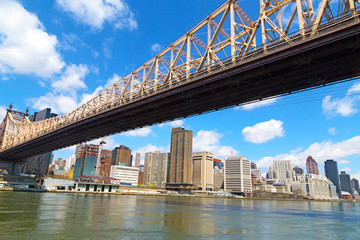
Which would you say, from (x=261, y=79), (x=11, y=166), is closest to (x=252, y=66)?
(x=261, y=79)

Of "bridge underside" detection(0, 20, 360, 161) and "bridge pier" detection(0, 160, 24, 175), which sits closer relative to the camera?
"bridge underside" detection(0, 20, 360, 161)

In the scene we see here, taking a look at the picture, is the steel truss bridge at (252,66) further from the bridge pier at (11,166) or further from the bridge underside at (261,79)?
the bridge pier at (11,166)

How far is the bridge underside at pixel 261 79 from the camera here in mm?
19375

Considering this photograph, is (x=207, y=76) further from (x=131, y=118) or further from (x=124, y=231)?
(x=131, y=118)

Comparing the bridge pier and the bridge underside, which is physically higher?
the bridge underside

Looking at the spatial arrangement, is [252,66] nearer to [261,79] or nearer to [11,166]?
[261,79]

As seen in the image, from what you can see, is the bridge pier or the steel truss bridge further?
the bridge pier

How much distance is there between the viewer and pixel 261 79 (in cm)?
2483

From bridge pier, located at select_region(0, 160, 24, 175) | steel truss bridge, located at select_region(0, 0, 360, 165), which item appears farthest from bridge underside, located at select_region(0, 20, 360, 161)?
bridge pier, located at select_region(0, 160, 24, 175)

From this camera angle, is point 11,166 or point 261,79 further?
point 11,166

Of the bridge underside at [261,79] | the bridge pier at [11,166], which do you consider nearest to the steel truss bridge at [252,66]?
the bridge underside at [261,79]

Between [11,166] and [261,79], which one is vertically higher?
[261,79]

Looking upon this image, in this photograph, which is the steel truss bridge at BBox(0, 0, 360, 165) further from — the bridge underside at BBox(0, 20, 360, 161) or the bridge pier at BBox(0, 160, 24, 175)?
the bridge pier at BBox(0, 160, 24, 175)

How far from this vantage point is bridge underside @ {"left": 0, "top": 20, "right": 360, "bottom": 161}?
19375 mm
